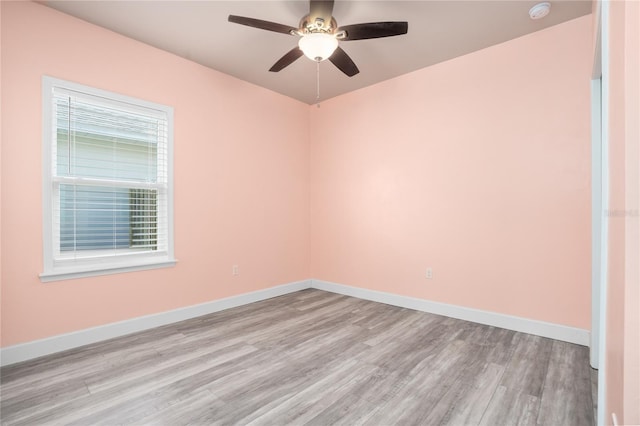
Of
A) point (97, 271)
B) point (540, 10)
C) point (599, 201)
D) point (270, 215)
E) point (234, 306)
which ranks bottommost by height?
point (234, 306)

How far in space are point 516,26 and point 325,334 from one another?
133 inches

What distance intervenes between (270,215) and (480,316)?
2848 millimetres

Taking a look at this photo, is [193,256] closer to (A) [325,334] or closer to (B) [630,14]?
(A) [325,334]

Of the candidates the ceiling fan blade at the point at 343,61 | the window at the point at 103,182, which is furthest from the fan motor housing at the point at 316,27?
the window at the point at 103,182

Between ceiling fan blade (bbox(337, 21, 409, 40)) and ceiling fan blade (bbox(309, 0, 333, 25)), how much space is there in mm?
126

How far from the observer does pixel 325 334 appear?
9.25 feet

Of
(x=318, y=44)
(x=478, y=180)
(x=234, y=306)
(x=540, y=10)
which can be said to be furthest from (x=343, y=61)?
(x=234, y=306)

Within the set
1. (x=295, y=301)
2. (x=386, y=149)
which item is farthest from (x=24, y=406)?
(x=386, y=149)

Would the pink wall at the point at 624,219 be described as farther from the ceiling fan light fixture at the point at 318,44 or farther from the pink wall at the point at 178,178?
the pink wall at the point at 178,178

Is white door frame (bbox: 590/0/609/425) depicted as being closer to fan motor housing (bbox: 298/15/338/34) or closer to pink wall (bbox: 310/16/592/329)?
pink wall (bbox: 310/16/592/329)

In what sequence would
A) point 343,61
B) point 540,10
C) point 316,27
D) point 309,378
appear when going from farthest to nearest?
point 343,61 < point 540,10 < point 316,27 < point 309,378

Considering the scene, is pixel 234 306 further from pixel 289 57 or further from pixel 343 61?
pixel 343 61

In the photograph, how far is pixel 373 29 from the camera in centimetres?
215

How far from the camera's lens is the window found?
249 cm
